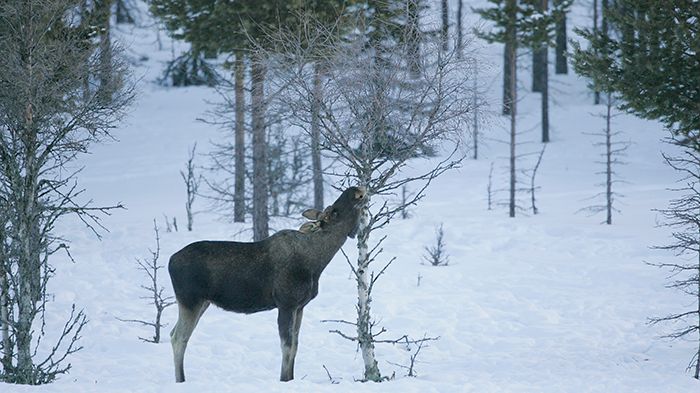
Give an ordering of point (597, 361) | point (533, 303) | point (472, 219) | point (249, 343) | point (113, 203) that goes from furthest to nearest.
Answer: point (113, 203) < point (472, 219) < point (533, 303) < point (249, 343) < point (597, 361)

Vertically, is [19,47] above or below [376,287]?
above

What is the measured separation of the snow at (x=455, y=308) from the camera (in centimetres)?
1179

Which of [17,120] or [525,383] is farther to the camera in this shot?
[525,383]

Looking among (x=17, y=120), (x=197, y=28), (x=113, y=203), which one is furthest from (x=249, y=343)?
(x=113, y=203)

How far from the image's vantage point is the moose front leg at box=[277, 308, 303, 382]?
9633 millimetres

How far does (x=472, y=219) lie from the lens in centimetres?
2528

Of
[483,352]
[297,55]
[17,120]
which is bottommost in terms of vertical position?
[483,352]

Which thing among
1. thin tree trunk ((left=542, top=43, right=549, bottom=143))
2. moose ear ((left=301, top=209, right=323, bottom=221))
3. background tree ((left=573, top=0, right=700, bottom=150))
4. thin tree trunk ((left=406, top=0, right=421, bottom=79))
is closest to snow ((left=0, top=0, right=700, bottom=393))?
thin tree trunk ((left=406, top=0, right=421, bottom=79))

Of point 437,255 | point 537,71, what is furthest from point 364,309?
point 537,71

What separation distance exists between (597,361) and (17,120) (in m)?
9.46

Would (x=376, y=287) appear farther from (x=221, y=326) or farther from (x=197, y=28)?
(x=197, y=28)

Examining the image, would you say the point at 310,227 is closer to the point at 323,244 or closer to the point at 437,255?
the point at 323,244

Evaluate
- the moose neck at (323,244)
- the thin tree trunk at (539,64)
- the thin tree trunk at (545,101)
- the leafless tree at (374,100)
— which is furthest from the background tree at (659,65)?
the thin tree trunk at (545,101)

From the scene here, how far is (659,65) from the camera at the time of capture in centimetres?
1291
